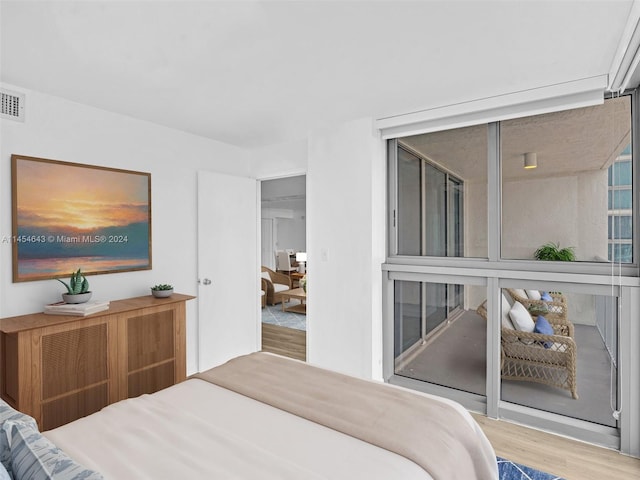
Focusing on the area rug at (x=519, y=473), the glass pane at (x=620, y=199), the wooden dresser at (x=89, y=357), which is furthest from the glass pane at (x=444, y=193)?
the wooden dresser at (x=89, y=357)

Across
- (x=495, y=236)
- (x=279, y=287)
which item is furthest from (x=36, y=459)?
(x=279, y=287)

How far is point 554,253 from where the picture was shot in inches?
105

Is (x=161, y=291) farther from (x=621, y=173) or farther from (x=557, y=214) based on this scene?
(x=621, y=173)

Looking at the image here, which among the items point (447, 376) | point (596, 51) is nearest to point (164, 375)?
point (447, 376)

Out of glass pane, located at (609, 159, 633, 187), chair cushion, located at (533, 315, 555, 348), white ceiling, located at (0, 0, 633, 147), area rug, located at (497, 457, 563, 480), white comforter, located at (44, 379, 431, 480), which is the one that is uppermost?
white ceiling, located at (0, 0, 633, 147)

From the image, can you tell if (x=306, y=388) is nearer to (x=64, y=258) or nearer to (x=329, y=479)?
(x=329, y=479)

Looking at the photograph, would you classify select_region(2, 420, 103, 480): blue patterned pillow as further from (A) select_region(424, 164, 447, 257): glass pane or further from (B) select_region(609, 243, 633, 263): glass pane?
(B) select_region(609, 243, 633, 263): glass pane

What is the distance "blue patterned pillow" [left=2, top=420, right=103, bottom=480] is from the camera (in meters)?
0.97

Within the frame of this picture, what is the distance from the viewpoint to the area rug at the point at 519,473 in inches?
82.6

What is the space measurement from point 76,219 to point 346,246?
2.19 meters

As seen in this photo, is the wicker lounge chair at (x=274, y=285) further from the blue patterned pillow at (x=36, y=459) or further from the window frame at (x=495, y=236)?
the blue patterned pillow at (x=36, y=459)

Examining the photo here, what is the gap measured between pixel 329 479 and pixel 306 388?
2.19 ft

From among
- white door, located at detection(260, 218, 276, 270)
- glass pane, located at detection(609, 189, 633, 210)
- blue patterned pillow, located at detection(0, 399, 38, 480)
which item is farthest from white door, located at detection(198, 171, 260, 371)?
white door, located at detection(260, 218, 276, 270)

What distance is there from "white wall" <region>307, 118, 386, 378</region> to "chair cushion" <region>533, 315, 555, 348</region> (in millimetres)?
1263
